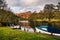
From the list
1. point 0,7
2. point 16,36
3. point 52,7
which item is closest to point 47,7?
point 52,7

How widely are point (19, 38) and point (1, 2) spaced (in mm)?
37293

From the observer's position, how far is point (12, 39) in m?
14.7

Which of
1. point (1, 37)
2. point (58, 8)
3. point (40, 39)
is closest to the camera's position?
point (40, 39)

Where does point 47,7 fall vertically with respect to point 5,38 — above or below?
above

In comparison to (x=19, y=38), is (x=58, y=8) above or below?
above

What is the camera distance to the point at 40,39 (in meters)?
14.7

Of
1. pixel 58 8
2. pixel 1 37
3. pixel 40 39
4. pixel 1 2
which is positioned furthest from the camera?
pixel 58 8

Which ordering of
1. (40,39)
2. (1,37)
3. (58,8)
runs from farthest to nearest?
1. (58,8)
2. (1,37)
3. (40,39)

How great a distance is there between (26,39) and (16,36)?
1.24m

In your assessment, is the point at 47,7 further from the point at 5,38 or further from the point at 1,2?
the point at 5,38

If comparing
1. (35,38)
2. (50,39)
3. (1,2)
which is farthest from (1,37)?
(1,2)

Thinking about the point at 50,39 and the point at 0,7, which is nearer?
the point at 50,39

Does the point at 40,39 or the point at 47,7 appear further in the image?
the point at 47,7

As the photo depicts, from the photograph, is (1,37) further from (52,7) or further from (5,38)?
(52,7)
